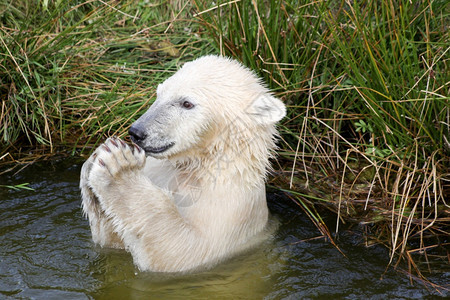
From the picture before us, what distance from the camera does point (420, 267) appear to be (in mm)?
3885

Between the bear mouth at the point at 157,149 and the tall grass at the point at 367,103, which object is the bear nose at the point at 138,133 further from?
the tall grass at the point at 367,103

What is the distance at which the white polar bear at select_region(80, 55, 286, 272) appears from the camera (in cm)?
351

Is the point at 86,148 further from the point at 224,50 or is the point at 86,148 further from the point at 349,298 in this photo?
the point at 349,298

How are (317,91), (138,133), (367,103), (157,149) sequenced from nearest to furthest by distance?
(138,133), (157,149), (367,103), (317,91)

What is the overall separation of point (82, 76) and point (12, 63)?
702mm

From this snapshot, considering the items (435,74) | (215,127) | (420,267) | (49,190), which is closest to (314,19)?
(435,74)

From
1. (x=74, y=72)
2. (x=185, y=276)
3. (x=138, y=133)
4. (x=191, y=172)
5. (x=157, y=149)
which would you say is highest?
(x=138, y=133)

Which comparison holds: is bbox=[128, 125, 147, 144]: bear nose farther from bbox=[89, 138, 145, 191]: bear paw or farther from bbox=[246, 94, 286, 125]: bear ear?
bbox=[246, 94, 286, 125]: bear ear

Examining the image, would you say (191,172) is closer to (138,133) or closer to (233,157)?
(233,157)

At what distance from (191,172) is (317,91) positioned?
136 cm

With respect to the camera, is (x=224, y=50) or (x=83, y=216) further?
(x=224, y=50)

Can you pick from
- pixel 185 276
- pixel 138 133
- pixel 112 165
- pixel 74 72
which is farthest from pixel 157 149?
pixel 74 72

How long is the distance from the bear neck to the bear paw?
15.9 inches

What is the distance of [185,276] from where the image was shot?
3.71 metres
